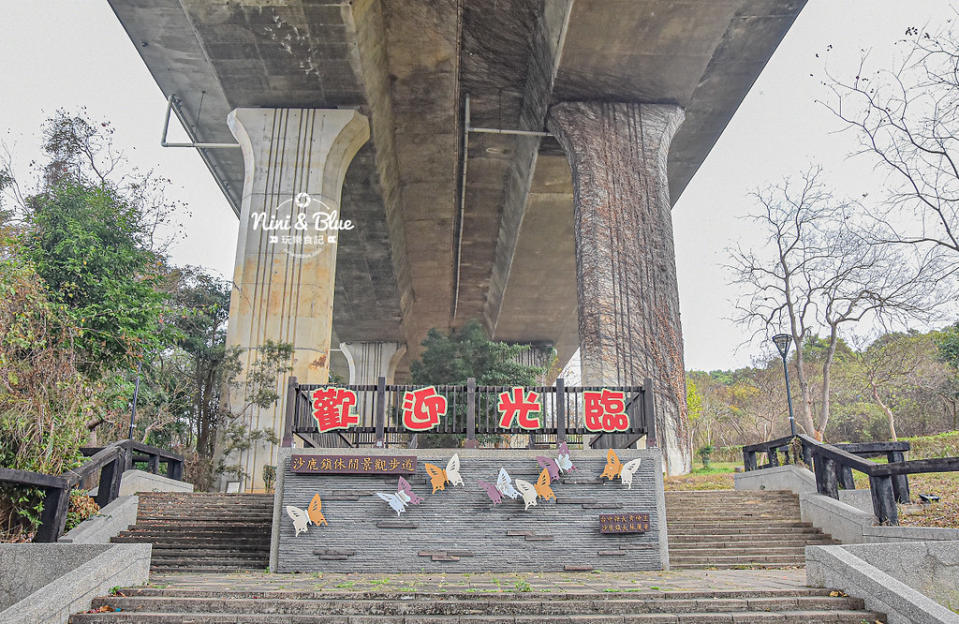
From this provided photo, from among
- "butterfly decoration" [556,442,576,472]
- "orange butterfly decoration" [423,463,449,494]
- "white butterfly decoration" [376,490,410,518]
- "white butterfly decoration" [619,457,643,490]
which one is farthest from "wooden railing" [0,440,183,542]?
"white butterfly decoration" [619,457,643,490]

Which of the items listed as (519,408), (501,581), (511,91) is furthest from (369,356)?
(501,581)

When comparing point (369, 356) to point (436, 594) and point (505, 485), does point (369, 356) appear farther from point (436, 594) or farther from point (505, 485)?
point (436, 594)

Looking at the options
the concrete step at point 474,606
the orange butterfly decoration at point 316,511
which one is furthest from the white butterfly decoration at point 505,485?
the concrete step at point 474,606

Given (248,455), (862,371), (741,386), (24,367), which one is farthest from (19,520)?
(741,386)

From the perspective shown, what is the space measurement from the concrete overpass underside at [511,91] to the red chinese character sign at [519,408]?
21.4 feet

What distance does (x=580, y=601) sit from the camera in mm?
5098

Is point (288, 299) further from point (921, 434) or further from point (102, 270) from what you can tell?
point (921, 434)

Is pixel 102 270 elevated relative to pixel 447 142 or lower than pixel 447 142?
lower

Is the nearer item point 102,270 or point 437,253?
point 102,270

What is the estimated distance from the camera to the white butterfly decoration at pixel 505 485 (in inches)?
304

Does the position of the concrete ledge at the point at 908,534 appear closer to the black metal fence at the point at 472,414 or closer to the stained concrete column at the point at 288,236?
the black metal fence at the point at 472,414

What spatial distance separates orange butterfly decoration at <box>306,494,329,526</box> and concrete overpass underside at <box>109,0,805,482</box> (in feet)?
24.9

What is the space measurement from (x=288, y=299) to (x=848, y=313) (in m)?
14.1

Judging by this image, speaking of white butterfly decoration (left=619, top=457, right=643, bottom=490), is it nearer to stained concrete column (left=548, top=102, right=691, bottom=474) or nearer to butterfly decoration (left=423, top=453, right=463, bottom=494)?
butterfly decoration (left=423, top=453, right=463, bottom=494)
